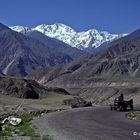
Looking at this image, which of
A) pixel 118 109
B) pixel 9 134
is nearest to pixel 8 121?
pixel 9 134

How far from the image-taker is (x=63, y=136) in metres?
38.3

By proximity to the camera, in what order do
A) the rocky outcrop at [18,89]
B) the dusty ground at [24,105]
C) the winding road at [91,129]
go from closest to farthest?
the winding road at [91,129] < the dusty ground at [24,105] < the rocky outcrop at [18,89]

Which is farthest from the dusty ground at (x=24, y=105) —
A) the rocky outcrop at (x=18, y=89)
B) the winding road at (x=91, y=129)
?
the winding road at (x=91, y=129)

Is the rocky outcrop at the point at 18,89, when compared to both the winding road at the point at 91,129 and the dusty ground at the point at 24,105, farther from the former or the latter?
the winding road at the point at 91,129

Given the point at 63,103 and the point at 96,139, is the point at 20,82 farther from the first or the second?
the point at 96,139

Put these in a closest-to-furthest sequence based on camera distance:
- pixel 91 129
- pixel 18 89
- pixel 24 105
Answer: pixel 91 129 < pixel 24 105 < pixel 18 89

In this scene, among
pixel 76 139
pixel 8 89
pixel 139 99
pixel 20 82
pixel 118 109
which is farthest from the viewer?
pixel 139 99

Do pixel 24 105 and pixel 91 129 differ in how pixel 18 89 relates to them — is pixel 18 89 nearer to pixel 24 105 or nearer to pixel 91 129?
pixel 24 105

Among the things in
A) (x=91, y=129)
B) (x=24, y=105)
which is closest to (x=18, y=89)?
(x=24, y=105)

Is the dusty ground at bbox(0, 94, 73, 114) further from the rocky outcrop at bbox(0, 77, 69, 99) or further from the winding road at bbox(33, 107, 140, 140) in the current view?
the winding road at bbox(33, 107, 140, 140)

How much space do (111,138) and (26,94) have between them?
392ft

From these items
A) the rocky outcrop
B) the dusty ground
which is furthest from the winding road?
the rocky outcrop

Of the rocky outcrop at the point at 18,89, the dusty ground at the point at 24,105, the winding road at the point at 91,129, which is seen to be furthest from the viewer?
the rocky outcrop at the point at 18,89

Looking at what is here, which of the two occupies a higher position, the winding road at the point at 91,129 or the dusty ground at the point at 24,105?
the winding road at the point at 91,129
